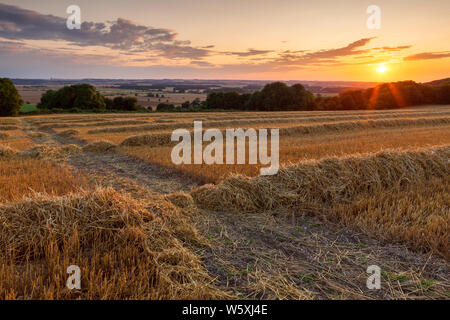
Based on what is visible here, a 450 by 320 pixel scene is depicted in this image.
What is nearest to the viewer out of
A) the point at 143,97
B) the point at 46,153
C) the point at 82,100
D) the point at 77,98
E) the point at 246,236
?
the point at 246,236

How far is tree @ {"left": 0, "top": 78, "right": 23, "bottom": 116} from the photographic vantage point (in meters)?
47.8

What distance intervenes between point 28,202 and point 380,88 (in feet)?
255

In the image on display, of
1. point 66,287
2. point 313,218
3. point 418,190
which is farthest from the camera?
point 418,190

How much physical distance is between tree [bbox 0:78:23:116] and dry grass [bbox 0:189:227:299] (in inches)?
2221

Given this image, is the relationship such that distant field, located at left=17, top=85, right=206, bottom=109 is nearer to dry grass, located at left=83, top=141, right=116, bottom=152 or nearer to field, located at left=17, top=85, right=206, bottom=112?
field, located at left=17, top=85, right=206, bottom=112

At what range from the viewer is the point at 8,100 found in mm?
48406

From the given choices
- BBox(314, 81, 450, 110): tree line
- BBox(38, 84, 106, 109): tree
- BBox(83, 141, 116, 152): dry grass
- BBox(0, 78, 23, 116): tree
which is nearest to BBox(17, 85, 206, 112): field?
BBox(38, 84, 106, 109): tree

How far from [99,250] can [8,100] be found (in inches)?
2292

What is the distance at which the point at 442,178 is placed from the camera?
7.59 meters

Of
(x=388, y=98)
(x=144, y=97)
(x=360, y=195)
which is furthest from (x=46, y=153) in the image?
(x=144, y=97)

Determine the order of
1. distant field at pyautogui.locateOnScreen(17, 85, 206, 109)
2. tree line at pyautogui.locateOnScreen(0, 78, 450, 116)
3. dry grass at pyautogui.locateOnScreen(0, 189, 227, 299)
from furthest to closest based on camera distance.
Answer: distant field at pyautogui.locateOnScreen(17, 85, 206, 109) < tree line at pyautogui.locateOnScreen(0, 78, 450, 116) < dry grass at pyautogui.locateOnScreen(0, 189, 227, 299)

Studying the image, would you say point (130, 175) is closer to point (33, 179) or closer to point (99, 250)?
point (33, 179)

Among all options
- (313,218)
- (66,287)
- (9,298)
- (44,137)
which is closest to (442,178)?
(313,218)
